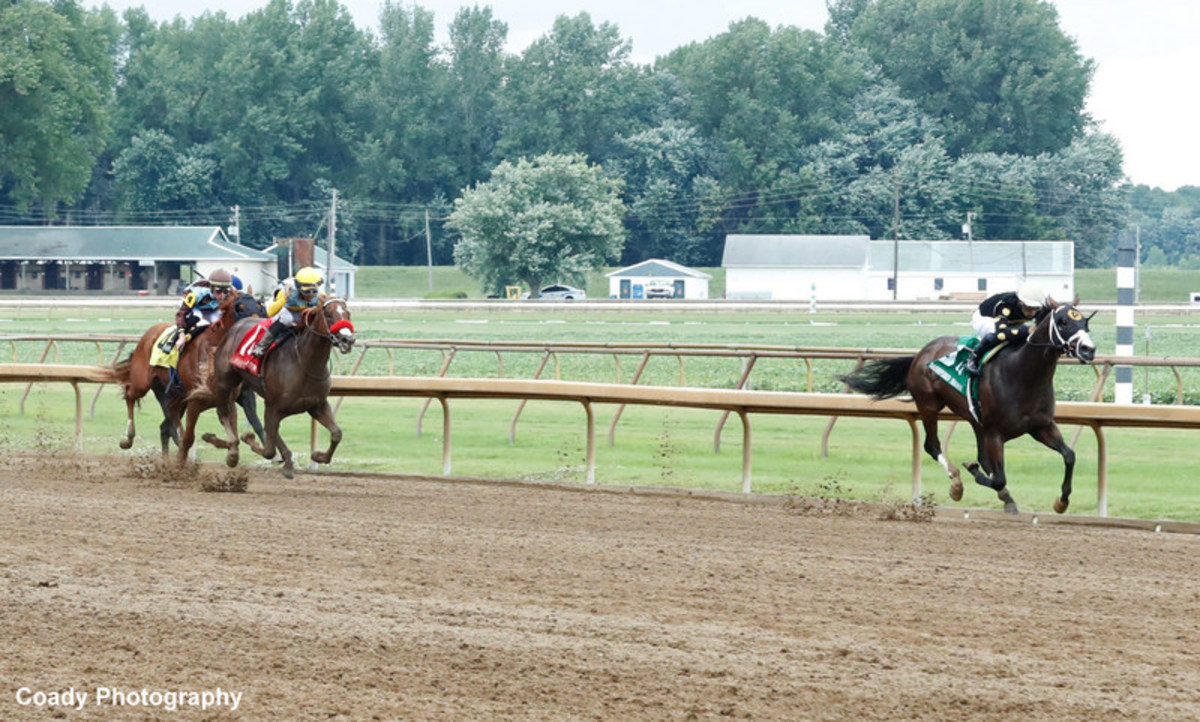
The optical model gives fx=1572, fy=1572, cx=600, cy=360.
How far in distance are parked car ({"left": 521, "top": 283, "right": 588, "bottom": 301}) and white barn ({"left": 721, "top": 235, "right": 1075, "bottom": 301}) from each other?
1168 centimetres

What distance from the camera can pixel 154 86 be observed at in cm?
8331

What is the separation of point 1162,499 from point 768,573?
15.0 ft

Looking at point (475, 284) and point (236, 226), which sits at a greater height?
point (236, 226)

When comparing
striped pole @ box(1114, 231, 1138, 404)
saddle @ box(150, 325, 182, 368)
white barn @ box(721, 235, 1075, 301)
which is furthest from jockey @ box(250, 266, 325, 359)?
white barn @ box(721, 235, 1075, 301)

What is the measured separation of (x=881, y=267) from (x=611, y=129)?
17910 mm

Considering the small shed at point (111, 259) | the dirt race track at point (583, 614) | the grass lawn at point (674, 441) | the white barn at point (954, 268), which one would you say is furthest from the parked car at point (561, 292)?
the dirt race track at point (583, 614)

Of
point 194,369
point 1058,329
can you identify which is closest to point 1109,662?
point 1058,329

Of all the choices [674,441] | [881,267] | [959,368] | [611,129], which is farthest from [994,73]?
[959,368]

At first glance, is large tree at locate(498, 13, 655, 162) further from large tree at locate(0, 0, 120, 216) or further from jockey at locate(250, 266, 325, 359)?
jockey at locate(250, 266, 325, 359)

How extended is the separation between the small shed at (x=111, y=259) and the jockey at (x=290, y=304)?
56539mm

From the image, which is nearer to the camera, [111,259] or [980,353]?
[980,353]

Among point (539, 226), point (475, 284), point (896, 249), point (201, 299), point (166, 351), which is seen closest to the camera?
point (201, 299)

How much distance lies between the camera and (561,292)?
64812 millimetres

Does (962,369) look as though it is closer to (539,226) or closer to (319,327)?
(319,327)
